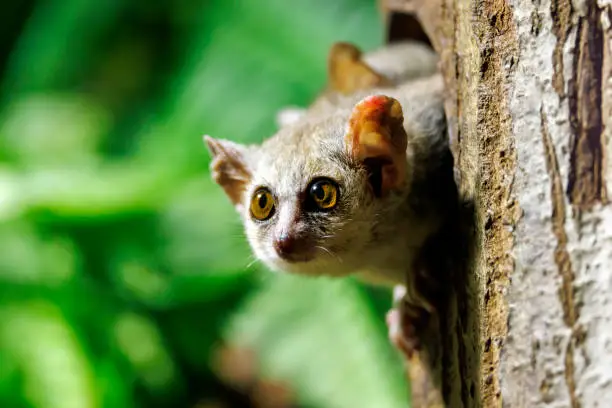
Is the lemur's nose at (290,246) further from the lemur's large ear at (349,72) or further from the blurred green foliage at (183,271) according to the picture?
the blurred green foliage at (183,271)

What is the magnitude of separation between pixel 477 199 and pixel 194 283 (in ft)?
9.81

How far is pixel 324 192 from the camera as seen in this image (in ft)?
6.34

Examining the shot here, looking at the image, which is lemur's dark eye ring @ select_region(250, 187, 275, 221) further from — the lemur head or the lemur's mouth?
the lemur's mouth

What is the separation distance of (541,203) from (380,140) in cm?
55

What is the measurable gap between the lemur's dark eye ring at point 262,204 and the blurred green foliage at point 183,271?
1773mm

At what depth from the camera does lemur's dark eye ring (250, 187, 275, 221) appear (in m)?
2.02

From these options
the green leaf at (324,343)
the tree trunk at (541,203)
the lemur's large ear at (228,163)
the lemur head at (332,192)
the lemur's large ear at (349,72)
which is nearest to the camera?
the tree trunk at (541,203)

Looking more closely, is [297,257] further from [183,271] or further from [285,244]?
[183,271]

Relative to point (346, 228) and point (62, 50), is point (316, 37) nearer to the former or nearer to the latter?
point (62, 50)

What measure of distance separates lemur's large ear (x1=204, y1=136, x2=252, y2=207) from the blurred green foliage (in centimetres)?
159

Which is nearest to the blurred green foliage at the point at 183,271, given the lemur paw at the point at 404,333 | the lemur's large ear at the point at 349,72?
the lemur's large ear at the point at 349,72

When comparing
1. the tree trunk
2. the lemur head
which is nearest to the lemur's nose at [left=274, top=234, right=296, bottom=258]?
the lemur head

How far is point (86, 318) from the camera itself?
13.9ft

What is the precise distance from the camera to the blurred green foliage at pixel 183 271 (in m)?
4.05
